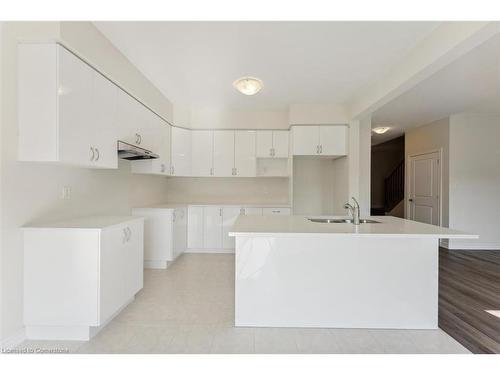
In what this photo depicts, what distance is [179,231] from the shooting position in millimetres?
4164

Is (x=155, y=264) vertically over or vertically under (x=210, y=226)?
under

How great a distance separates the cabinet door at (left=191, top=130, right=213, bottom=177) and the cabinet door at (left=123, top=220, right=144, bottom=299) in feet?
7.22

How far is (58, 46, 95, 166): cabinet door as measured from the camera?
1.93 m

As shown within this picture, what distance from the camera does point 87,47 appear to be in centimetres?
218

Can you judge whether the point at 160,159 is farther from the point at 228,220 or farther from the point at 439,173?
the point at 439,173

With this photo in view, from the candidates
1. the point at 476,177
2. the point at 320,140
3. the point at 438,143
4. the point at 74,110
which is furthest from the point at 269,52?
the point at 476,177

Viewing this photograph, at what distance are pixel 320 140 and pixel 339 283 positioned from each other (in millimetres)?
2807

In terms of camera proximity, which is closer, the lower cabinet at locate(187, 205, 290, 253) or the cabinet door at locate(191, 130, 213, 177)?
the lower cabinet at locate(187, 205, 290, 253)

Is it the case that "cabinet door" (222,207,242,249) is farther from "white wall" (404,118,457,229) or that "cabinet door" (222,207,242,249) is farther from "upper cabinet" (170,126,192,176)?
"white wall" (404,118,457,229)

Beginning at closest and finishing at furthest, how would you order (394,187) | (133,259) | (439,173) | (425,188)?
(133,259) → (439,173) → (425,188) → (394,187)

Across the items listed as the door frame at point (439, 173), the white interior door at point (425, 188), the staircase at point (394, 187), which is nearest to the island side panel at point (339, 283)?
the door frame at point (439, 173)

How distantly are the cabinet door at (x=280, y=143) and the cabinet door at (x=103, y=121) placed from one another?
9.19ft

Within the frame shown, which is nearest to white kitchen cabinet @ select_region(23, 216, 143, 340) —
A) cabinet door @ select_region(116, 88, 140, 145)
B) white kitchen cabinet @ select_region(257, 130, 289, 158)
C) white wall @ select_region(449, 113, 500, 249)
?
cabinet door @ select_region(116, 88, 140, 145)
